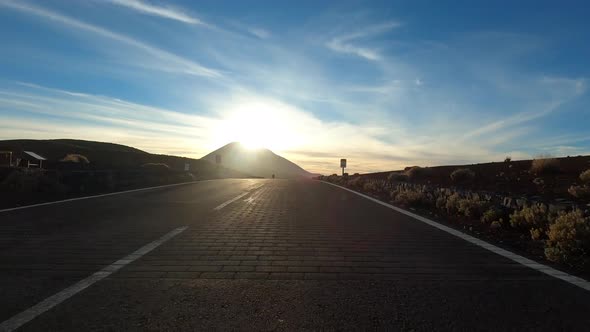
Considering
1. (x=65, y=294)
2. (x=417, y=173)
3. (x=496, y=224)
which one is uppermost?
(x=417, y=173)

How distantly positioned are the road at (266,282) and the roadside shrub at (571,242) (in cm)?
85

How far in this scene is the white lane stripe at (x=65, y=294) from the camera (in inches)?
155

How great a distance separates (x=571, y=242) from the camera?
7.19 metres

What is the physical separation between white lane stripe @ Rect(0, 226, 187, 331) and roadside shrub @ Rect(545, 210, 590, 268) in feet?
20.9

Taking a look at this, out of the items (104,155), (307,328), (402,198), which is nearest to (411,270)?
(307,328)

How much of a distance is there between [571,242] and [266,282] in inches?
199

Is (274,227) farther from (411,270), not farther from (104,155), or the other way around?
(104,155)

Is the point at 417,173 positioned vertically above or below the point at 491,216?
above

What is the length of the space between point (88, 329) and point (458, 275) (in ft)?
14.3

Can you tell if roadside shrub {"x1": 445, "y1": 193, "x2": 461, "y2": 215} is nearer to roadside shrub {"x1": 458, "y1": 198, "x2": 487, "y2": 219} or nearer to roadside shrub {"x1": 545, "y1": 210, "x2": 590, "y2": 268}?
roadside shrub {"x1": 458, "y1": 198, "x2": 487, "y2": 219}

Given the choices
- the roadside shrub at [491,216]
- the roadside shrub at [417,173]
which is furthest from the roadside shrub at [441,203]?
the roadside shrub at [417,173]

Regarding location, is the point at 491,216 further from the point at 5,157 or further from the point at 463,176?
the point at 5,157

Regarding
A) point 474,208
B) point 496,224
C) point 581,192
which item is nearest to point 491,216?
point 496,224

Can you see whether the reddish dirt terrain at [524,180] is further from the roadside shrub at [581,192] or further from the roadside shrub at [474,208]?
the roadside shrub at [474,208]
